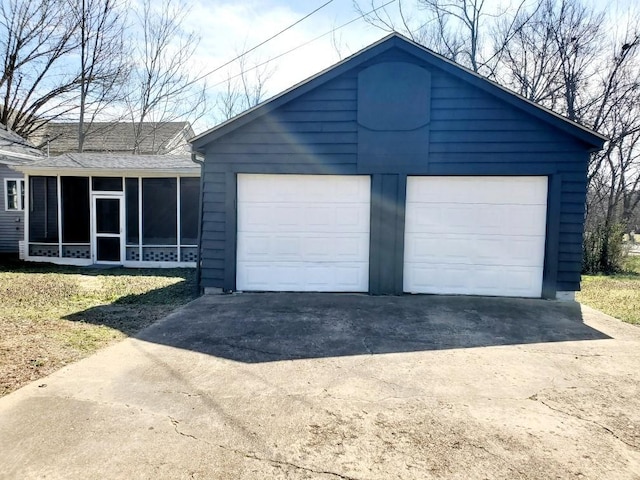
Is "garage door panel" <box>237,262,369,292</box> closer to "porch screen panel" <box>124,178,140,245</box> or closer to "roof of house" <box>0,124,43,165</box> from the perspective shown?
"porch screen panel" <box>124,178,140,245</box>

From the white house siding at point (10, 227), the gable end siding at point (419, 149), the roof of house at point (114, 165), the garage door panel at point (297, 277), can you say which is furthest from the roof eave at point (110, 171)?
the garage door panel at point (297, 277)

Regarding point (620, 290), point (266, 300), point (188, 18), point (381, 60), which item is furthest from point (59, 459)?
point (188, 18)

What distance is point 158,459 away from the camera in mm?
2391

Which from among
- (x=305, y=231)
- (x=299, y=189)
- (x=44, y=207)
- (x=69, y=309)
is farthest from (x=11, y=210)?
(x=305, y=231)

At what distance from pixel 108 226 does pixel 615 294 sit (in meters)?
12.2

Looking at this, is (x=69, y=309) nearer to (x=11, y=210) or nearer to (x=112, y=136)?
(x=11, y=210)

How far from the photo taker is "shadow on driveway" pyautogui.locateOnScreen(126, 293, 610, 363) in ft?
15.0

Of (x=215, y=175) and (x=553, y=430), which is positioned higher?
(x=215, y=175)

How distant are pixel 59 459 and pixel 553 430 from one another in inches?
125

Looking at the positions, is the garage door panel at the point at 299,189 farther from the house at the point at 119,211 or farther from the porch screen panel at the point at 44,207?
the porch screen panel at the point at 44,207

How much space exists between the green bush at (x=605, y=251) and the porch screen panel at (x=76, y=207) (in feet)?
47.1

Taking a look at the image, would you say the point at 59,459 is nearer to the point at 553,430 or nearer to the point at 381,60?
the point at 553,430

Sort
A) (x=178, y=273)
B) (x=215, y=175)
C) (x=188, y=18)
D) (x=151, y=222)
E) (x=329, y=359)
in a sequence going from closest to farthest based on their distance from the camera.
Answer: (x=329, y=359), (x=215, y=175), (x=178, y=273), (x=151, y=222), (x=188, y=18)

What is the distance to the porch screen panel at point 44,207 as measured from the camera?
1119cm
